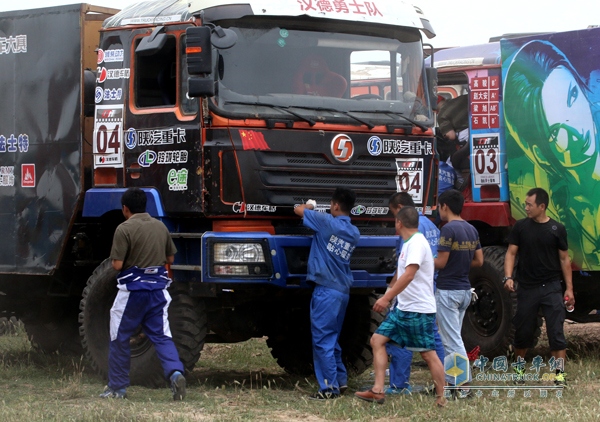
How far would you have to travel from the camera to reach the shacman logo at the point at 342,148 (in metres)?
9.45

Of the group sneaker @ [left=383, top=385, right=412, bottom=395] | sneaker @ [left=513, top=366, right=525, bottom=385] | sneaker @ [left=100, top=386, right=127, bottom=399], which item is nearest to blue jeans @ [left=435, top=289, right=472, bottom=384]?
sneaker @ [left=383, top=385, right=412, bottom=395]

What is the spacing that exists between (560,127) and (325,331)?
3.27 metres

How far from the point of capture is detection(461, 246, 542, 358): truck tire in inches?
440

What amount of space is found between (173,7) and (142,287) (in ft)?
7.54

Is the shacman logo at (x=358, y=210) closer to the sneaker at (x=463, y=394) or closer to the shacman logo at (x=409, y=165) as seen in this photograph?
the shacman logo at (x=409, y=165)

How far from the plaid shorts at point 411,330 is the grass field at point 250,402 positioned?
0.44 metres

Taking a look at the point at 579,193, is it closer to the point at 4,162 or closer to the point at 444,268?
the point at 444,268

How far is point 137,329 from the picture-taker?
9711mm

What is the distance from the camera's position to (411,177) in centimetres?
998

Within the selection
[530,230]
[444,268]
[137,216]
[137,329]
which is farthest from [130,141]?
[530,230]

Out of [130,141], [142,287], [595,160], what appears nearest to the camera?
[142,287]

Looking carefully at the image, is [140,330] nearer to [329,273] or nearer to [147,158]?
[147,158]

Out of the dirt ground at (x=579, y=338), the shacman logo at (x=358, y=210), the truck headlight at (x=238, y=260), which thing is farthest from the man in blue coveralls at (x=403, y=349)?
the dirt ground at (x=579, y=338)

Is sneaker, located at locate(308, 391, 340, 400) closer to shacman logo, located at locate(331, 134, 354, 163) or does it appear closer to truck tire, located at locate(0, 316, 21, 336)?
shacman logo, located at locate(331, 134, 354, 163)
